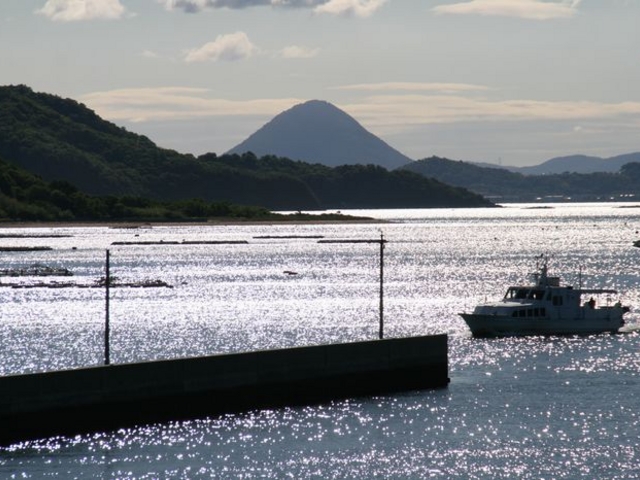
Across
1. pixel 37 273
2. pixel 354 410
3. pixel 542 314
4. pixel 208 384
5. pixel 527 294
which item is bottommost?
pixel 37 273

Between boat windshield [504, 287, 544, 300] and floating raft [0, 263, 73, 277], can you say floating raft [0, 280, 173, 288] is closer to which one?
floating raft [0, 263, 73, 277]

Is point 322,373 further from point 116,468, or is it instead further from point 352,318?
point 352,318

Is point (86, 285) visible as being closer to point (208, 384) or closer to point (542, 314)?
point (542, 314)

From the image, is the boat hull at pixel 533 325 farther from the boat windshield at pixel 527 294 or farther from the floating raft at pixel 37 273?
the floating raft at pixel 37 273

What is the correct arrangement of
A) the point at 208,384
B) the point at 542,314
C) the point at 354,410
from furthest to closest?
the point at 542,314
the point at 354,410
the point at 208,384

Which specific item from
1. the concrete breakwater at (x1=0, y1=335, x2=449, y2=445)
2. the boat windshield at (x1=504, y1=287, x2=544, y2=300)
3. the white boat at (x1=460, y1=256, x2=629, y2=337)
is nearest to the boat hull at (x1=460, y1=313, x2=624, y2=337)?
the white boat at (x1=460, y1=256, x2=629, y2=337)

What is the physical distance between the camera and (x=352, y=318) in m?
119

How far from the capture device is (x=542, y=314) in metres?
97.6

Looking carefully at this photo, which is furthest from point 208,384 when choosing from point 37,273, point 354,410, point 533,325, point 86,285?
point 37,273

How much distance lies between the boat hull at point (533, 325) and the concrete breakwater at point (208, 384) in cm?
2389

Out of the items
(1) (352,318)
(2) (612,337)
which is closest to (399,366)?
(2) (612,337)

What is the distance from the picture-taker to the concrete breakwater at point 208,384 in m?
53.8

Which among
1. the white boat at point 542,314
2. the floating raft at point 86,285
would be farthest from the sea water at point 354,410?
the floating raft at point 86,285

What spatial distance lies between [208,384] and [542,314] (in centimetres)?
4274
